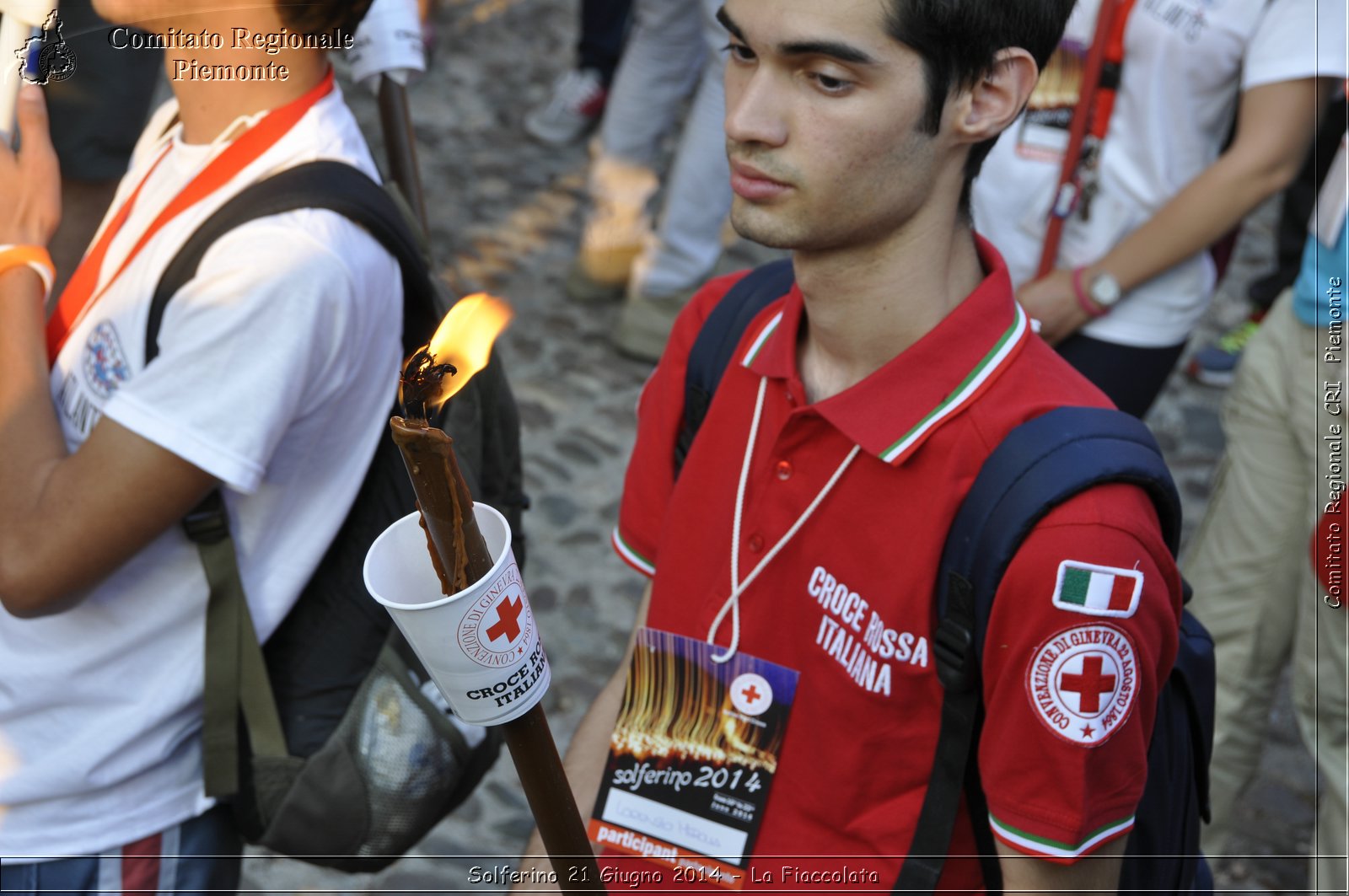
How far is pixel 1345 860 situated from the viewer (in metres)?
2.92

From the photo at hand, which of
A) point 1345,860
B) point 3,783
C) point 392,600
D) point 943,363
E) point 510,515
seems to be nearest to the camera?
point 392,600

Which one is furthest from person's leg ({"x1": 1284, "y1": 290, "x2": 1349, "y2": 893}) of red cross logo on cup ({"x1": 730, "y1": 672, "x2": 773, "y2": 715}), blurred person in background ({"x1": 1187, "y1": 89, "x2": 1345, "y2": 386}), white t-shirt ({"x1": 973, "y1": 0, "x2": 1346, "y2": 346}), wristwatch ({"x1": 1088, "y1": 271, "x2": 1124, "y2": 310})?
blurred person in background ({"x1": 1187, "y1": 89, "x2": 1345, "y2": 386})

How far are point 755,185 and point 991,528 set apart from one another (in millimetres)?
558

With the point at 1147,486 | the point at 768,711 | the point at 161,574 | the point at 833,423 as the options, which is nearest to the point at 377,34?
the point at 161,574

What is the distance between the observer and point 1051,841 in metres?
1.61

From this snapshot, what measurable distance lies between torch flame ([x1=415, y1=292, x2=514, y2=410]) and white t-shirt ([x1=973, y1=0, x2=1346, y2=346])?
1.93 m

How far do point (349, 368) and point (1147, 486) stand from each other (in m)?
1.19

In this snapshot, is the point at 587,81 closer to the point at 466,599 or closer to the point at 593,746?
the point at 593,746

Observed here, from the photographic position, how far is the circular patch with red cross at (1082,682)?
1.56 m

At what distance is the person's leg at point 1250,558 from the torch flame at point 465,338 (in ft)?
8.18

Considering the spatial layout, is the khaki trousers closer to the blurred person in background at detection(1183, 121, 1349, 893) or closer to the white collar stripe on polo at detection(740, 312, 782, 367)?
the blurred person in background at detection(1183, 121, 1349, 893)

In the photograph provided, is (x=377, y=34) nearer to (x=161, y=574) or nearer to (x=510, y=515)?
(x=510, y=515)

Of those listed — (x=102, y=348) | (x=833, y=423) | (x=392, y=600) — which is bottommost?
(x=102, y=348)

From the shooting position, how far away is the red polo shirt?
5.16 feet
